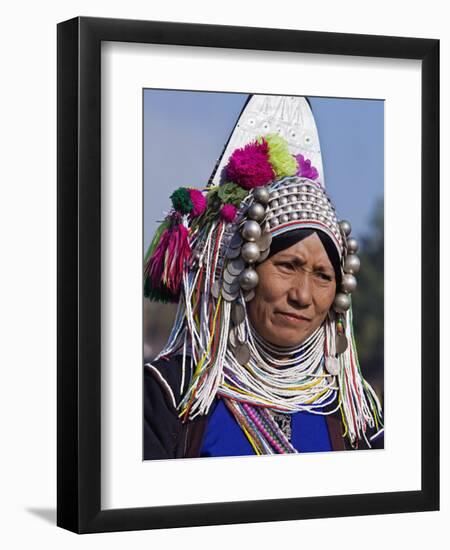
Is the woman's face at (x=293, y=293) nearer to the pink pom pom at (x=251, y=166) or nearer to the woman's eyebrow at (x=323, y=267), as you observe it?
the woman's eyebrow at (x=323, y=267)

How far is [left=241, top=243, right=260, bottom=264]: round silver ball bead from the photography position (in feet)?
12.3

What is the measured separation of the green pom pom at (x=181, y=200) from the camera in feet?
12.2

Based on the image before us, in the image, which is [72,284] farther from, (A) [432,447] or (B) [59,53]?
(A) [432,447]

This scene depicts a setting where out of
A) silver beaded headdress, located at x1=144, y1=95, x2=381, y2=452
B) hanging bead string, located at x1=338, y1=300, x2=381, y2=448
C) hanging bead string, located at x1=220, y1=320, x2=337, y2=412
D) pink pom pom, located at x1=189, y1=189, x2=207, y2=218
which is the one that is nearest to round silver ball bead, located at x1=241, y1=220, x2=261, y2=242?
silver beaded headdress, located at x1=144, y1=95, x2=381, y2=452

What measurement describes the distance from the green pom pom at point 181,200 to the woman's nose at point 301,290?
0.33m

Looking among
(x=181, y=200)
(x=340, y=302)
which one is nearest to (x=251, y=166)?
(x=181, y=200)

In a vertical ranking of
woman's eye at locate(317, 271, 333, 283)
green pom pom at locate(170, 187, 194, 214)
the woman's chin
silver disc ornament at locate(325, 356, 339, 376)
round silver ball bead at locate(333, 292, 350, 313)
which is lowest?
silver disc ornament at locate(325, 356, 339, 376)

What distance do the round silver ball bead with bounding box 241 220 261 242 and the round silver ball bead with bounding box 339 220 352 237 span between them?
24 centimetres

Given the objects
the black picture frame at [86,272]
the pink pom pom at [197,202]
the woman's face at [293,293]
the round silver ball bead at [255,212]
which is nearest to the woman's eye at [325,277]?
the woman's face at [293,293]

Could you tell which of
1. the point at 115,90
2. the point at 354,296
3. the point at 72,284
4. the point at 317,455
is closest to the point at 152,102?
the point at 115,90

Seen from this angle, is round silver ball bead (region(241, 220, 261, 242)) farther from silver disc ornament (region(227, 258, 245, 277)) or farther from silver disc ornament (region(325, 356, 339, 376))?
silver disc ornament (region(325, 356, 339, 376))

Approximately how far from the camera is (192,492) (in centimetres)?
373

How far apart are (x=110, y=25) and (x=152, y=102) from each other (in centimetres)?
21

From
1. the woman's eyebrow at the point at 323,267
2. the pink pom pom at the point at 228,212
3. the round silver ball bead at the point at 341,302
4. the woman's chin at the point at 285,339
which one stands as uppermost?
the pink pom pom at the point at 228,212
